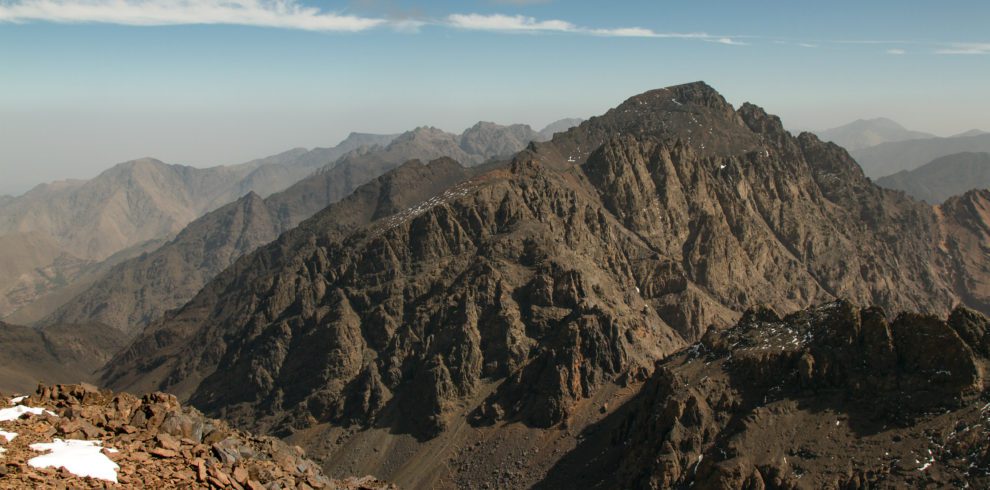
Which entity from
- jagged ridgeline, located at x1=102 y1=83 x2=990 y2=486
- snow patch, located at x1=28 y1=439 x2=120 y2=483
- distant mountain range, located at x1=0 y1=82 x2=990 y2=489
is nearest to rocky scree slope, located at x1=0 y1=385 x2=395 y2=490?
distant mountain range, located at x1=0 y1=82 x2=990 y2=489

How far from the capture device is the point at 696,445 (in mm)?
86000

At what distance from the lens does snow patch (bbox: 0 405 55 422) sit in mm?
37562

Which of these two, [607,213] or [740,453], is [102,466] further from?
[607,213]

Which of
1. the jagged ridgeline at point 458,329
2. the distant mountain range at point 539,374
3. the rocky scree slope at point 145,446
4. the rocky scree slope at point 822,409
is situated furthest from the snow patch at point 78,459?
the jagged ridgeline at point 458,329

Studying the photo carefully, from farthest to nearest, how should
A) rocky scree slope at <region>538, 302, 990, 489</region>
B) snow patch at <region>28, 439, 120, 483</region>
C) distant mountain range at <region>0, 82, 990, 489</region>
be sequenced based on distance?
1. rocky scree slope at <region>538, 302, 990, 489</region>
2. distant mountain range at <region>0, 82, 990, 489</region>
3. snow patch at <region>28, 439, 120, 483</region>

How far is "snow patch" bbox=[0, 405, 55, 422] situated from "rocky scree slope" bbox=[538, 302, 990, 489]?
203 ft

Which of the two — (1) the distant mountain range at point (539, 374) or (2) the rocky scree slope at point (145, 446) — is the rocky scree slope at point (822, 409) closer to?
(1) the distant mountain range at point (539, 374)

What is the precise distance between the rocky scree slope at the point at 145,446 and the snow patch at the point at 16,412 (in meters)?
0.37

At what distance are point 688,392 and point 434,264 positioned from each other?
76894 millimetres

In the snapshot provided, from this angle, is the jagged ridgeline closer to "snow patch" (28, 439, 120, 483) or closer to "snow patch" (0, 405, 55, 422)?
"snow patch" (0, 405, 55, 422)

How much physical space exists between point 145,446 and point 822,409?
2748 inches

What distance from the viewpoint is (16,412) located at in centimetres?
3828

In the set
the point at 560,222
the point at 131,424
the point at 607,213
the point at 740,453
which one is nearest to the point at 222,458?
the point at 131,424

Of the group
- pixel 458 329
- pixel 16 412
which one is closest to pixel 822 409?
pixel 458 329
